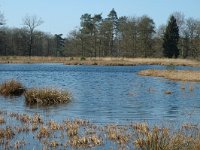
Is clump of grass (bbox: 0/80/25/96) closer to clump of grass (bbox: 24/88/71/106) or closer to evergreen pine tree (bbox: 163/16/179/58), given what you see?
clump of grass (bbox: 24/88/71/106)

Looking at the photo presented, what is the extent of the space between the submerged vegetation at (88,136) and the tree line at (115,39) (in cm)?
6848

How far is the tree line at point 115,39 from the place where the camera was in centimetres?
8888

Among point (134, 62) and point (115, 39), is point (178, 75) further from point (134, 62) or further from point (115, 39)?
point (115, 39)

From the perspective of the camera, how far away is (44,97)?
21797 mm

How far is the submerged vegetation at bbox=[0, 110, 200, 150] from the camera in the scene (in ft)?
32.6

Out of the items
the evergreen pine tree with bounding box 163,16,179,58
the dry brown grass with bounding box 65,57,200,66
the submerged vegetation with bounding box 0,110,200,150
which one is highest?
the evergreen pine tree with bounding box 163,16,179,58

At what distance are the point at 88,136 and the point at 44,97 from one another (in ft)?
30.5

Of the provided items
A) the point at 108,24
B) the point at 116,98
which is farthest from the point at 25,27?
the point at 116,98

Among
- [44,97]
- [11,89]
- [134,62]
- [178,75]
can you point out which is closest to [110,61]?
[134,62]

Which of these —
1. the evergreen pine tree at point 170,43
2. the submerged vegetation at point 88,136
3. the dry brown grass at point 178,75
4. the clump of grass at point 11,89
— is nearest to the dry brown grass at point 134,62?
the evergreen pine tree at point 170,43

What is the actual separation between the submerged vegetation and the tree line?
68480mm

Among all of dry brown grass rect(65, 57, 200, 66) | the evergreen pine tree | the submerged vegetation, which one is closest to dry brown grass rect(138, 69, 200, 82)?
dry brown grass rect(65, 57, 200, 66)

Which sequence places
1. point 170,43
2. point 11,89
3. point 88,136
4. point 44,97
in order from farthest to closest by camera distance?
point 170,43 → point 11,89 → point 44,97 → point 88,136

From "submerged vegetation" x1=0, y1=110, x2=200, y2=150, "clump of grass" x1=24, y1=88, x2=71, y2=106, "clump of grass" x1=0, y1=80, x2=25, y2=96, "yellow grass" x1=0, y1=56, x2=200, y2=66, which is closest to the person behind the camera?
"submerged vegetation" x1=0, y1=110, x2=200, y2=150
